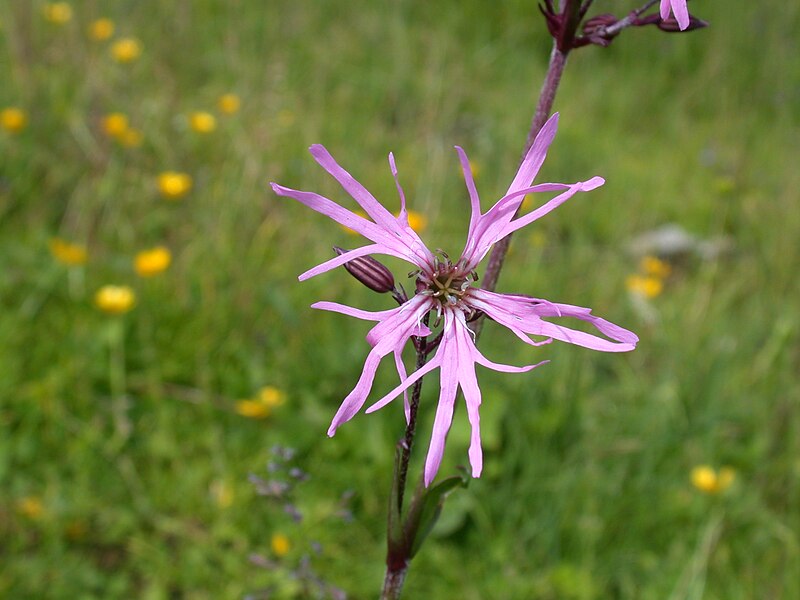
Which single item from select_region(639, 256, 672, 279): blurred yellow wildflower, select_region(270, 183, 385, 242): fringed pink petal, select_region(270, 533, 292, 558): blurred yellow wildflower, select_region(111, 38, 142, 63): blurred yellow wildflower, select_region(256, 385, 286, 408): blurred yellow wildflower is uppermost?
select_region(111, 38, 142, 63): blurred yellow wildflower

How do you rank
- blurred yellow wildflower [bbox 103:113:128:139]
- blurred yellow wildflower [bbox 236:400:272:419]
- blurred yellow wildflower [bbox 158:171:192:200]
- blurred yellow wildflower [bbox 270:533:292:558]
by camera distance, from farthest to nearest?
blurred yellow wildflower [bbox 103:113:128:139] < blurred yellow wildflower [bbox 158:171:192:200] < blurred yellow wildflower [bbox 236:400:272:419] < blurred yellow wildflower [bbox 270:533:292:558]

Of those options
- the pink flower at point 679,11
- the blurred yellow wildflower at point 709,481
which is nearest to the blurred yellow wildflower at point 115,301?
the blurred yellow wildflower at point 709,481

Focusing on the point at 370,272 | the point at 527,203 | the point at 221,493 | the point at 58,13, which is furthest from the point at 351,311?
the point at 58,13

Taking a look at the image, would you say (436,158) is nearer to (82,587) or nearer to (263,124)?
(263,124)

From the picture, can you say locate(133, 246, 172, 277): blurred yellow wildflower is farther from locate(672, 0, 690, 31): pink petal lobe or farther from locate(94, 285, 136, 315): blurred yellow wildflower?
locate(672, 0, 690, 31): pink petal lobe

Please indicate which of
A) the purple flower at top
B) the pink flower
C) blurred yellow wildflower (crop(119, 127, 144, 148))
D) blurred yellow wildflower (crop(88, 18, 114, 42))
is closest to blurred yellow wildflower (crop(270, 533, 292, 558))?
the purple flower at top

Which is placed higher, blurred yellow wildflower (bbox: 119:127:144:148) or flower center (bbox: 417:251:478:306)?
blurred yellow wildflower (bbox: 119:127:144:148)
